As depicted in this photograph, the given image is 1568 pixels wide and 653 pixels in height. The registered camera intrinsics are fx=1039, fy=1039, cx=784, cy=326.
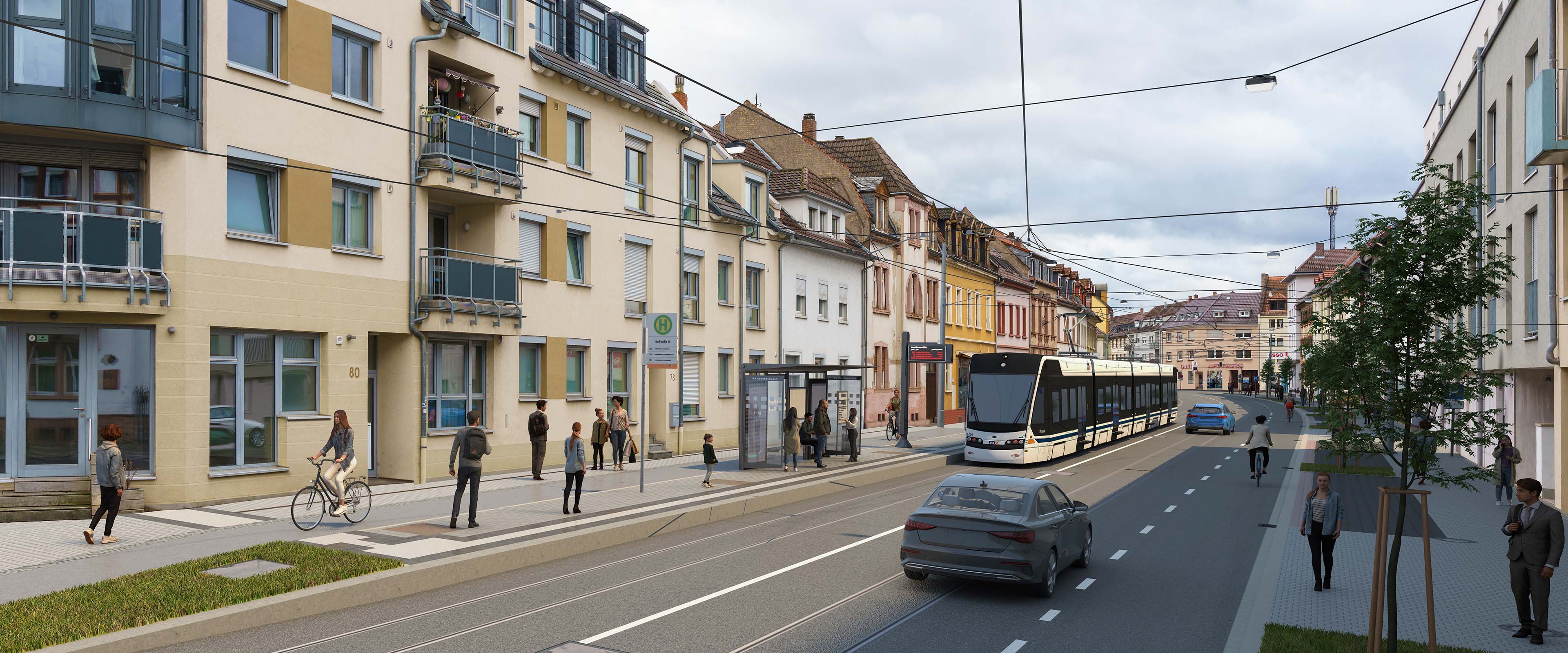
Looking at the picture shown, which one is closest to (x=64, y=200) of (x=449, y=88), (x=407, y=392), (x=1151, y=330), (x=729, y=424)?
(x=407, y=392)

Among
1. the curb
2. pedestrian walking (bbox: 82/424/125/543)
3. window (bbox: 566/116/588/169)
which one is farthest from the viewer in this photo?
window (bbox: 566/116/588/169)

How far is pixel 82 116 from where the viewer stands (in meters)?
15.4

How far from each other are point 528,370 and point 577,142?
590 centimetres

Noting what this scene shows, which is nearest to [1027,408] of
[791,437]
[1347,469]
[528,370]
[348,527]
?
[791,437]

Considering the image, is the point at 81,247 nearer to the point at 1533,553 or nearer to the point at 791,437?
the point at 791,437

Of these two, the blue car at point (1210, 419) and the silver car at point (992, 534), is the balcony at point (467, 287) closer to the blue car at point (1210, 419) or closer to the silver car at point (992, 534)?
the silver car at point (992, 534)

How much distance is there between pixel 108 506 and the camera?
43.3ft

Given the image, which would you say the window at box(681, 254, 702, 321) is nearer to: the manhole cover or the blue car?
the manhole cover

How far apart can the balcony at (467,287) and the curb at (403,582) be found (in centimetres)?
680

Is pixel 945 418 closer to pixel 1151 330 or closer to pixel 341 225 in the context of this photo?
pixel 341 225

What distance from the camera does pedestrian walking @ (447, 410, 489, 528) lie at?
48.3 ft

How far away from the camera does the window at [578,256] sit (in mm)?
25797

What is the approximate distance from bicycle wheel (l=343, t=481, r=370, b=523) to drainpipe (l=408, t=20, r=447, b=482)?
532 centimetres

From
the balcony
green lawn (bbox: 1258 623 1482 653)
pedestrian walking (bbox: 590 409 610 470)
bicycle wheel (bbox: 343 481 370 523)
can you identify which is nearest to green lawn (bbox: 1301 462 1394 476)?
pedestrian walking (bbox: 590 409 610 470)
